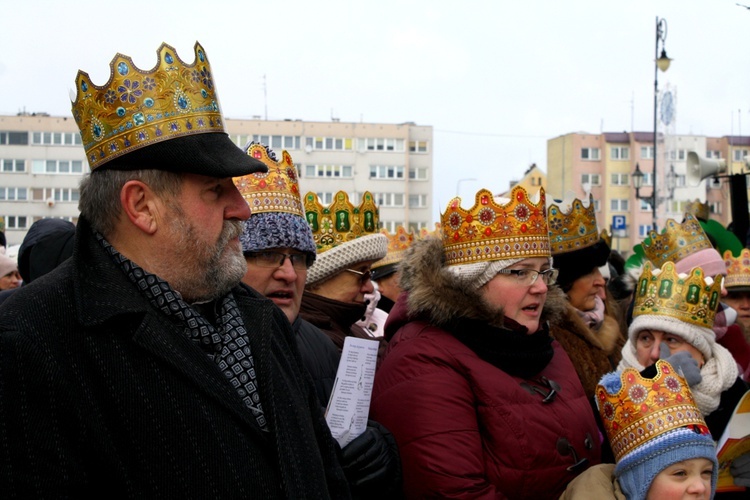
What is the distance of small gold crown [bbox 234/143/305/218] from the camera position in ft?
14.4

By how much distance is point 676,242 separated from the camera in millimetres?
7480

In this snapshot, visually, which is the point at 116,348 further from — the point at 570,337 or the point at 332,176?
the point at 332,176

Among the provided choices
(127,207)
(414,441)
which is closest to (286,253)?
(414,441)

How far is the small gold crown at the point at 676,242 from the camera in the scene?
7.42 m

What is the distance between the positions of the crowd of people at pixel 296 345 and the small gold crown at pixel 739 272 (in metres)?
1.50

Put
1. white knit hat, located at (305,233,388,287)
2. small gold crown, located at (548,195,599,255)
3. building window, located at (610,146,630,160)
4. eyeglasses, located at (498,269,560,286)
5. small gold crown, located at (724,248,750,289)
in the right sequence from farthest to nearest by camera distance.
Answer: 1. building window, located at (610,146,630,160)
2. small gold crown, located at (724,248,750,289)
3. small gold crown, located at (548,195,599,255)
4. white knit hat, located at (305,233,388,287)
5. eyeglasses, located at (498,269,560,286)

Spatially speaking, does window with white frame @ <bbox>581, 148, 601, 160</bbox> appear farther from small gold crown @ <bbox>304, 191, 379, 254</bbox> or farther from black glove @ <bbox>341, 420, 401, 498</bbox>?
black glove @ <bbox>341, 420, 401, 498</bbox>

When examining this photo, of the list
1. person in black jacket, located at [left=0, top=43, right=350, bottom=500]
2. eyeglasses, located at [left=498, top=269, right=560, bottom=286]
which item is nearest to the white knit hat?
eyeglasses, located at [left=498, top=269, right=560, bottom=286]

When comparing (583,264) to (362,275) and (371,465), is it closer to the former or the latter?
(362,275)

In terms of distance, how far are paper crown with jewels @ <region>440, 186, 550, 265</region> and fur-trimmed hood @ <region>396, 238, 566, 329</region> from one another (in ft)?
0.36

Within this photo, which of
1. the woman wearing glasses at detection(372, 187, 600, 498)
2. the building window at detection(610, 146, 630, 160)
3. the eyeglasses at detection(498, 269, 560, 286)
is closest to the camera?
the woman wearing glasses at detection(372, 187, 600, 498)

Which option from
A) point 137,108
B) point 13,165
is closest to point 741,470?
point 137,108

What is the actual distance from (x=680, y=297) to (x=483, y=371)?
1.78 meters

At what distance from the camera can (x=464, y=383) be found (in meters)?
3.91
